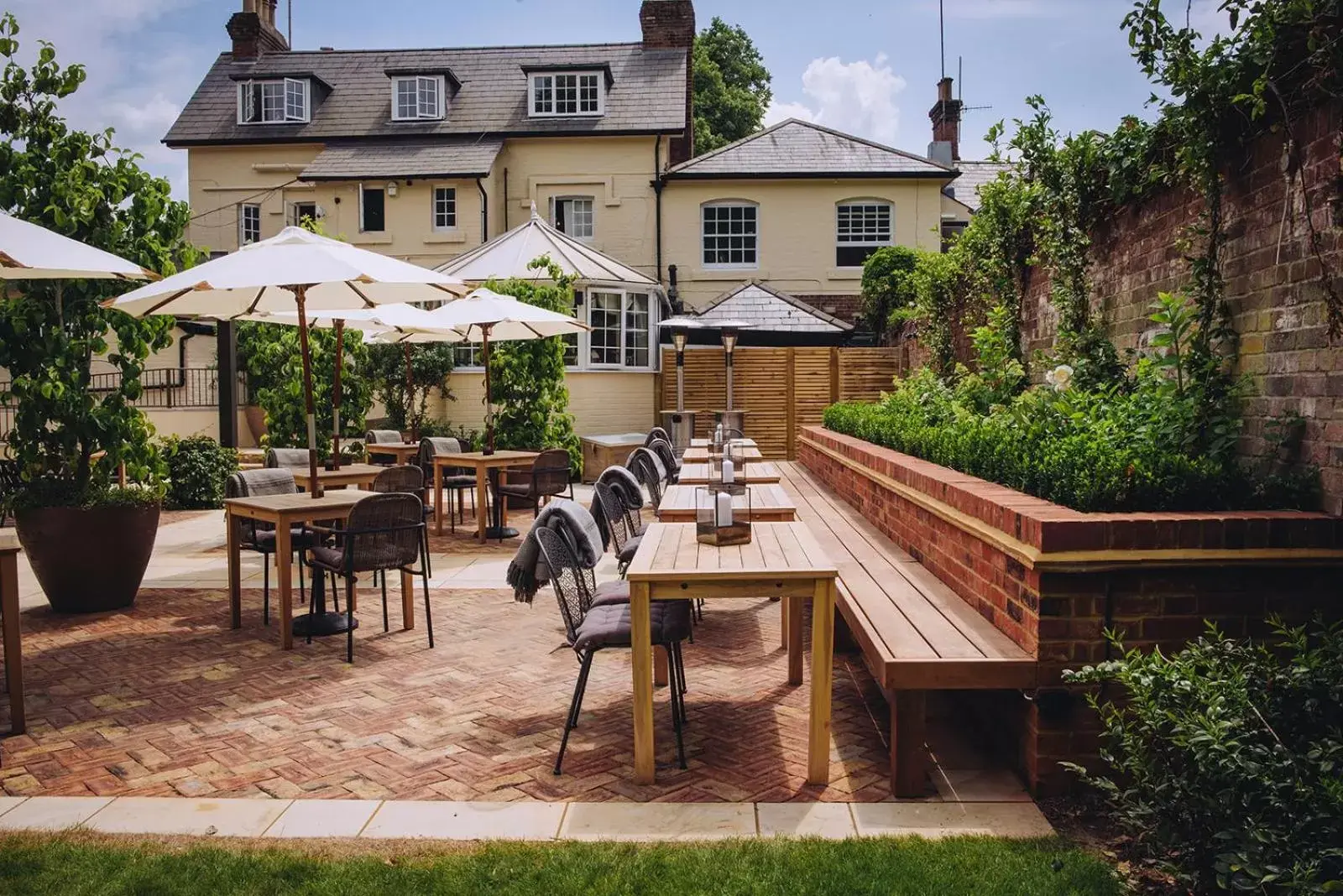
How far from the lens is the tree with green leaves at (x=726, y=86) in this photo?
117ft

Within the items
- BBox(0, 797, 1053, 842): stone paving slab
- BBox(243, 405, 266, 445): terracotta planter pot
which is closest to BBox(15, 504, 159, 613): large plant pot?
BBox(0, 797, 1053, 842): stone paving slab

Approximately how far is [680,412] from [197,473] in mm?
7286

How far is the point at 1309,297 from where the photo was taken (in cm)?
372

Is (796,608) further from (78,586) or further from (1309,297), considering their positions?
(78,586)

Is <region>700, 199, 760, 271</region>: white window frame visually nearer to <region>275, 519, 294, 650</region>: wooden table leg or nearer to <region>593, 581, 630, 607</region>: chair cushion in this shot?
<region>275, 519, 294, 650</region>: wooden table leg

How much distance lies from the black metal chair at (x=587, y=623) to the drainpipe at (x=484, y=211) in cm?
1831

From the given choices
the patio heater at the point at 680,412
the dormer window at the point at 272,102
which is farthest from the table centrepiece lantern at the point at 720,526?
the dormer window at the point at 272,102

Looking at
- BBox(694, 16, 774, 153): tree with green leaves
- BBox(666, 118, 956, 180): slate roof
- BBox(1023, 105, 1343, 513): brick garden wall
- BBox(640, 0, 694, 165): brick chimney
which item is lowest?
BBox(1023, 105, 1343, 513): brick garden wall

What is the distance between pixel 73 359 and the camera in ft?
22.7

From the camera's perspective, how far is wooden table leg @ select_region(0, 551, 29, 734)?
4.55 metres

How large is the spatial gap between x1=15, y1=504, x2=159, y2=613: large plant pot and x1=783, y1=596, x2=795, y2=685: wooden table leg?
5.06m

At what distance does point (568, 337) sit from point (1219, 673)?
1649 centimetres

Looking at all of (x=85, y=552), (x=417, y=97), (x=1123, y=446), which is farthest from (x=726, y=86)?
(x=1123, y=446)

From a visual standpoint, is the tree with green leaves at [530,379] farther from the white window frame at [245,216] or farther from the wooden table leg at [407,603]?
the white window frame at [245,216]
